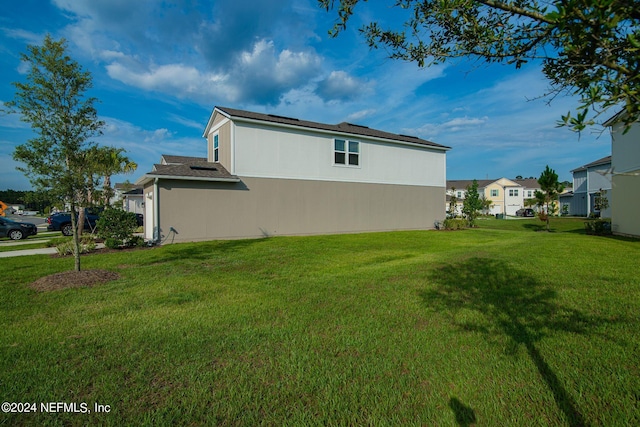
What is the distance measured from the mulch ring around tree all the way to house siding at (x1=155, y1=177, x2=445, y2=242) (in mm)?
6151

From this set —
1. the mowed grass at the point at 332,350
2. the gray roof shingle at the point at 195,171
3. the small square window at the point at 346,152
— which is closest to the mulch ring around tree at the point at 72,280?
the mowed grass at the point at 332,350

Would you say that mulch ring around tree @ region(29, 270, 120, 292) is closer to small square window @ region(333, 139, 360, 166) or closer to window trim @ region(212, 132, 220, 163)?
window trim @ region(212, 132, 220, 163)

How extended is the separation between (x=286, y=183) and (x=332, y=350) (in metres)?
13.1

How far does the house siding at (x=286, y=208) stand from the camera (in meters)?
13.6

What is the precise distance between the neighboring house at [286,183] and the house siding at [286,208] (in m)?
0.04

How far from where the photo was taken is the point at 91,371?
3055 millimetres

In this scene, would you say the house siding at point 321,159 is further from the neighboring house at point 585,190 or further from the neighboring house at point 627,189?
the neighboring house at point 585,190

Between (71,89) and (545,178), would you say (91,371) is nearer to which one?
(71,89)

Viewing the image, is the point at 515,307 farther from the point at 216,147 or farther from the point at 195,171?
the point at 216,147

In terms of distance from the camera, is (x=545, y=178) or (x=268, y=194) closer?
(x=268, y=194)

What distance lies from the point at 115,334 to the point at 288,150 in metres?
13.2

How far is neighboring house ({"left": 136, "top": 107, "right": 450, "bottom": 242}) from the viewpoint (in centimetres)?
1373

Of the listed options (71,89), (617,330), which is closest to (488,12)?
(617,330)

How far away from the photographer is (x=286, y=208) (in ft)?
52.9
